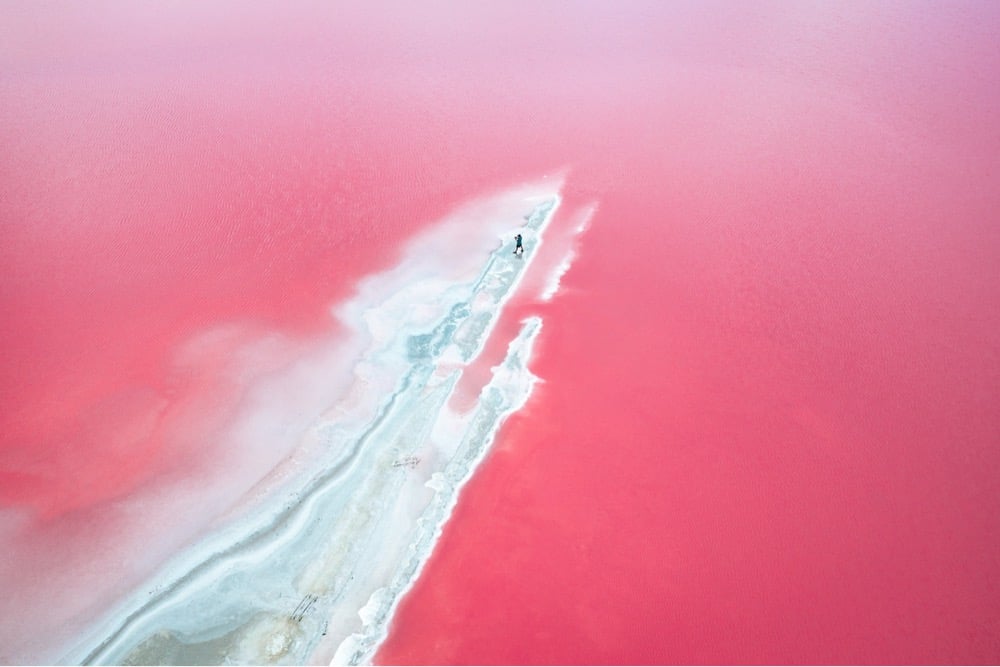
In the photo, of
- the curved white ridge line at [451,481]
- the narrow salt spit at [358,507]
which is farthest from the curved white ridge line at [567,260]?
the curved white ridge line at [451,481]

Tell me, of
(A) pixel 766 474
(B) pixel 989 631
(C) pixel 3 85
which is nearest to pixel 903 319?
(A) pixel 766 474

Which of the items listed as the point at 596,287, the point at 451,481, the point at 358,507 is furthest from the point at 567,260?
the point at 358,507

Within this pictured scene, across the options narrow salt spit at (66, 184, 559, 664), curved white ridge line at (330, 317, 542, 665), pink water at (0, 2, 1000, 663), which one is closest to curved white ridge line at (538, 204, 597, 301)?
pink water at (0, 2, 1000, 663)

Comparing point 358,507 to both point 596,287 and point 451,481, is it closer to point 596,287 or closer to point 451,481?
point 451,481

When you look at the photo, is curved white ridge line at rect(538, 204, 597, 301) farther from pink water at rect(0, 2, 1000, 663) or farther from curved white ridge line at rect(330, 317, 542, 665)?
curved white ridge line at rect(330, 317, 542, 665)

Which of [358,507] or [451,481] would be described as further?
[451,481]

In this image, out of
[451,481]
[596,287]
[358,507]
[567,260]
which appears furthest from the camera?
[567,260]
